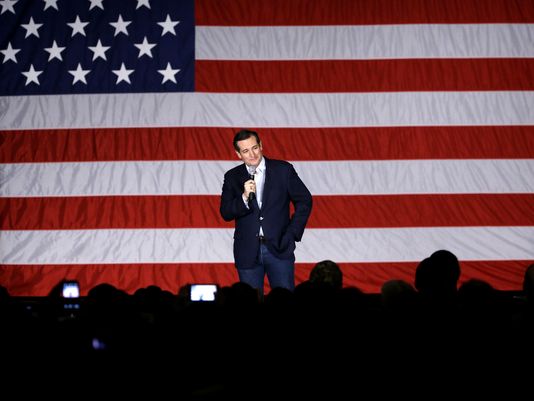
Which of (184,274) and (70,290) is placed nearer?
(70,290)

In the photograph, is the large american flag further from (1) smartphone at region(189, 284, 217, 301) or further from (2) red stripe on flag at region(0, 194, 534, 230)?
(1) smartphone at region(189, 284, 217, 301)

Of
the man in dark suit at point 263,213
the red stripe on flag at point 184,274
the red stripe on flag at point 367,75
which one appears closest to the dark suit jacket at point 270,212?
the man in dark suit at point 263,213

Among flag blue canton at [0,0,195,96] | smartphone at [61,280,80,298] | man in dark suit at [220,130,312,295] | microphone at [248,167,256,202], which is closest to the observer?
smartphone at [61,280,80,298]

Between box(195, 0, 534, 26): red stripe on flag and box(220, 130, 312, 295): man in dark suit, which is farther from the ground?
box(195, 0, 534, 26): red stripe on flag

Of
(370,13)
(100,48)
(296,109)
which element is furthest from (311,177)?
(100,48)

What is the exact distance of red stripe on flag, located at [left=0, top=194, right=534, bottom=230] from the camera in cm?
565

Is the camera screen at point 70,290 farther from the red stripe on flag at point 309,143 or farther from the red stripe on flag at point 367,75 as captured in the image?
the red stripe on flag at point 367,75

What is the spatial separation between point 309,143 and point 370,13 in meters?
1.22

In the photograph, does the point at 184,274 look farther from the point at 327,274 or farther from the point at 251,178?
the point at 327,274

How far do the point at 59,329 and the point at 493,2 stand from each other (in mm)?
4945

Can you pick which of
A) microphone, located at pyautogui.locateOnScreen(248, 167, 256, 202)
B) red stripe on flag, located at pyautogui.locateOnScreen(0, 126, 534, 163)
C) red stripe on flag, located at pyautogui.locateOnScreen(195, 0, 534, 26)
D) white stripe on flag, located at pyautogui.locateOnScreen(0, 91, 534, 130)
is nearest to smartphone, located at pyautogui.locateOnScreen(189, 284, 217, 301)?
microphone, located at pyautogui.locateOnScreen(248, 167, 256, 202)

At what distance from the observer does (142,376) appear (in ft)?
5.86

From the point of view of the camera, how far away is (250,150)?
4145mm

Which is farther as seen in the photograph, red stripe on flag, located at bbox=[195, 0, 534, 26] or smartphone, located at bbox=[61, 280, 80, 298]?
red stripe on flag, located at bbox=[195, 0, 534, 26]
